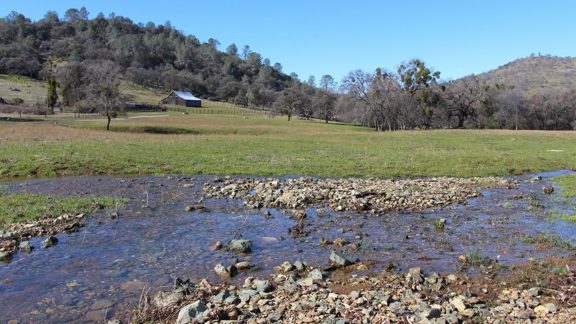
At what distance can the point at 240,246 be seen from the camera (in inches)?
477

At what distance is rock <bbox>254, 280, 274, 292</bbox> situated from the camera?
910cm

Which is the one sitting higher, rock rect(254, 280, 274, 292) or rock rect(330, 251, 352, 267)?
rock rect(330, 251, 352, 267)

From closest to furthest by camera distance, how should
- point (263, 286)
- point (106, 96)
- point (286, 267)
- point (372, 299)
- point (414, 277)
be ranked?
point (372, 299)
point (263, 286)
point (414, 277)
point (286, 267)
point (106, 96)

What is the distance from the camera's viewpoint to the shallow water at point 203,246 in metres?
9.20

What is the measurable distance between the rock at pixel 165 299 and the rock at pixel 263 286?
1604 millimetres

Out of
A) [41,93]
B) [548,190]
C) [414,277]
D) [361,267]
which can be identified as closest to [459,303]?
[414,277]

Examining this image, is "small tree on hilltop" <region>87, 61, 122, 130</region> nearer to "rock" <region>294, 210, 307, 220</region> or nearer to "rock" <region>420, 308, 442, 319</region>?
"rock" <region>294, 210, 307, 220</region>

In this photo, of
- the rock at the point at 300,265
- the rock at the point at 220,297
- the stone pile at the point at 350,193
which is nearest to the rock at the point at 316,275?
the rock at the point at 300,265

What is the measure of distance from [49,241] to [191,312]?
6964 millimetres

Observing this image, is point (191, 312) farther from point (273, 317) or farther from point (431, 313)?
point (431, 313)

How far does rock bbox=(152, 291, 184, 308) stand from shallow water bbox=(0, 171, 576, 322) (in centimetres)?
52

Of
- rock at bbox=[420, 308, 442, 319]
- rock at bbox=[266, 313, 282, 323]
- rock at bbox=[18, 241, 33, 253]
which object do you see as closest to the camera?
rock at bbox=[420, 308, 442, 319]

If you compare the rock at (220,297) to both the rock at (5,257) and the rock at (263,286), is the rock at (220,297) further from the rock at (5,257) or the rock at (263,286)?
the rock at (5,257)

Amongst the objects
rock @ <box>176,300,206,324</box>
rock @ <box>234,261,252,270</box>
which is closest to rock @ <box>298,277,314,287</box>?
rock @ <box>234,261,252,270</box>
